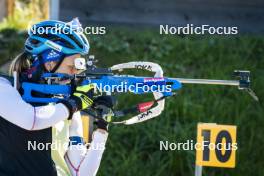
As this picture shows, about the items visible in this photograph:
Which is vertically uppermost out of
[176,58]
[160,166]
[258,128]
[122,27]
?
[122,27]

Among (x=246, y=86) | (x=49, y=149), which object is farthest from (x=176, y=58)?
(x=49, y=149)

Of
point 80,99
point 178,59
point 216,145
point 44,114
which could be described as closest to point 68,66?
point 80,99

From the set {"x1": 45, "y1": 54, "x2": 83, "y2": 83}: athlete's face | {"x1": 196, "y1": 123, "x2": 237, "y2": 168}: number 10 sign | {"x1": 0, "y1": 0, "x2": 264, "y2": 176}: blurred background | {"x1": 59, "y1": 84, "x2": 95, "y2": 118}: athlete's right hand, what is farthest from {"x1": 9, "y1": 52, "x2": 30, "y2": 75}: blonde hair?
{"x1": 0, "y1": 0, "x2": 264, "y2": 176}: blurred background

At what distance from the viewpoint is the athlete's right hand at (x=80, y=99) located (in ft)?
7.89

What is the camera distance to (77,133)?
276 cm

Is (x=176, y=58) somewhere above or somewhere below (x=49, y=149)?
above

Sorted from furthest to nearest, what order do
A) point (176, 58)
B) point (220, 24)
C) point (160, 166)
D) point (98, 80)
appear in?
point (220, 24) → point (176, 58) → point (160, 166) → point (98, 80)

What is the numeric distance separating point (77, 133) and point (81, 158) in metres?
0.12

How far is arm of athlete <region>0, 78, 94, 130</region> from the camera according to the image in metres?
2.29

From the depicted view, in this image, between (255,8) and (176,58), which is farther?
(255,8)

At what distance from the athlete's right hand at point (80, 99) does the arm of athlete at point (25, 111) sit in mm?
18

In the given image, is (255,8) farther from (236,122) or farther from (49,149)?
(49,149)

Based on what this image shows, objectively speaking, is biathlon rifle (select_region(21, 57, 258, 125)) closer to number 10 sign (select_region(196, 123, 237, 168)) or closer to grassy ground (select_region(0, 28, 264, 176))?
number 10 sign (select_region(196, 123, 237, 168))

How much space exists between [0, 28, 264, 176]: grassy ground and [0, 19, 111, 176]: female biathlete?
2338mm
